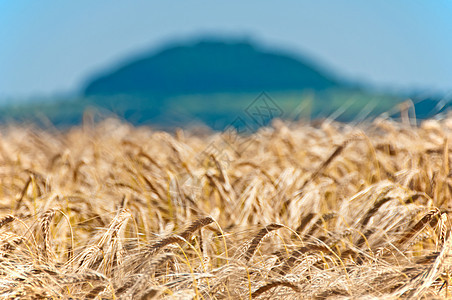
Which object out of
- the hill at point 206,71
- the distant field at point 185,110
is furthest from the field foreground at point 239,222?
the hill at point 206,71

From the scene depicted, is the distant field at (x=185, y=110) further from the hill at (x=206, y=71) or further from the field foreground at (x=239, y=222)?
the hill at (x=206, y=71)

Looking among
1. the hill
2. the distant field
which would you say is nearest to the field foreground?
the distant field

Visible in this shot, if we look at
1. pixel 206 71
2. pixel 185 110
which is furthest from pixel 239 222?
pixel 206 71

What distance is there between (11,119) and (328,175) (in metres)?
4.54

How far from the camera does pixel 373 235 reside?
2107 millimetres

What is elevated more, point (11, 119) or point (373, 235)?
point (373, 235)

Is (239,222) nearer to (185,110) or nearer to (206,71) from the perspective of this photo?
(185,110)

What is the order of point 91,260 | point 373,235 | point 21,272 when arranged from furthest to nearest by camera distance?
point 373,235 → point 91,260 → point 21,272

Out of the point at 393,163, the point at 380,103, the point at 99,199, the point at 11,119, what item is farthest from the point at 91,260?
the point at 11,119

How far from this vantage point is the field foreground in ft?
5.26

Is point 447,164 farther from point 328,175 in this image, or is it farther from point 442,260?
point 442,260

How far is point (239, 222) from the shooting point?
102 inches

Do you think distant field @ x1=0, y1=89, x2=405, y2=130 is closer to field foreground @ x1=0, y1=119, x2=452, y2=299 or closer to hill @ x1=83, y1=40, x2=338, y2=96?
field foreground @ x1=0, y1=119, x2=452, y2=299

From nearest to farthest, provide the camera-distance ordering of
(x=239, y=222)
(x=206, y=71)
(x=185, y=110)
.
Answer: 1. (x=239, y=222)
2. (x=185, y=110)
3. (x=206, y=71)
